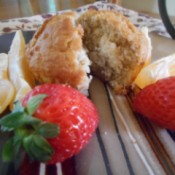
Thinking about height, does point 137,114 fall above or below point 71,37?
below

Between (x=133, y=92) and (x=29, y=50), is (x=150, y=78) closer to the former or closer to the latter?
(x=133, y=92)

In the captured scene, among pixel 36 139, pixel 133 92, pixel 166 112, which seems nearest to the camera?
pixel 36 139

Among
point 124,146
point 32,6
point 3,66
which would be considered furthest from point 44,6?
point 124,146

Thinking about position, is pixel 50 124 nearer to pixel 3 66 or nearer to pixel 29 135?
pixel 29 135

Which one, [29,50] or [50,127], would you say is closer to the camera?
[50,127]

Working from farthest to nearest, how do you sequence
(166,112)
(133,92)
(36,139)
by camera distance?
(133,92) < (166,112) < (36,139)

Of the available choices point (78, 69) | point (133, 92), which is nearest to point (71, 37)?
point (78, 69)

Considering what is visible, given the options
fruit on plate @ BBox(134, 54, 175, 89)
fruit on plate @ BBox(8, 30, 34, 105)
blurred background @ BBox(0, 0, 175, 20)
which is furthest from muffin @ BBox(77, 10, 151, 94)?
blurred background @ BBox(0, 0, 175, 20)
